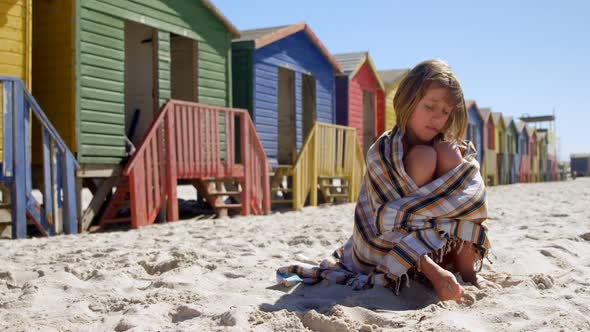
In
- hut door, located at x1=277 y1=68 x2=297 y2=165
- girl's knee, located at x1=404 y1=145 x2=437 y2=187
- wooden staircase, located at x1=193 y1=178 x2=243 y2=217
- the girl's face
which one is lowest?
wooden staircase, located at x1=193 y1=178 x2=243 y2=217

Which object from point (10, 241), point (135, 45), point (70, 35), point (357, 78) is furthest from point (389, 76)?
point (10, 241)

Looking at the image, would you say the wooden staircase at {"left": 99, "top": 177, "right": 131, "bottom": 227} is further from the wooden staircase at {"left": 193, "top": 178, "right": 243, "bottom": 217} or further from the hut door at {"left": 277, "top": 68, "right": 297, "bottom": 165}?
the hut door at {"left": 277, "top": 68, "right": 297, "bottom": 165}

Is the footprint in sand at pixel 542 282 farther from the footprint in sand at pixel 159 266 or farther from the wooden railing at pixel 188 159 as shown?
the wooden railing at pixel 188 159

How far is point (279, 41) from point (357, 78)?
3.78 m

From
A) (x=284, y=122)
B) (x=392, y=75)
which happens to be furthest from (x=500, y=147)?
(x=284, y=122)

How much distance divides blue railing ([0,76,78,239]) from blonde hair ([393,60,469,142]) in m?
4.53

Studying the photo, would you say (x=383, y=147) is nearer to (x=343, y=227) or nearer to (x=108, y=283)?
(x=108, y=283)

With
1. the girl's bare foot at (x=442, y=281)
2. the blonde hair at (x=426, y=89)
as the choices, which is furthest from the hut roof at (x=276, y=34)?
the girl's bare foot at (x=442, y=281)

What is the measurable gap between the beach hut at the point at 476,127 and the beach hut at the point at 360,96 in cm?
979

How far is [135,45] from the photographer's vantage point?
11.8 meters

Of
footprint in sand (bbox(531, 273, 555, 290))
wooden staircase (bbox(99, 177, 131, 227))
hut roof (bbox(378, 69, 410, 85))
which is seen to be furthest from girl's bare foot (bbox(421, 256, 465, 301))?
hut roof (bbox(378, 69, 410, 85))

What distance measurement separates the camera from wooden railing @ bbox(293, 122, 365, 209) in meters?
10.9

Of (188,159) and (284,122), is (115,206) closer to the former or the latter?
(188,159)

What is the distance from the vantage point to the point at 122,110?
26.9ft
